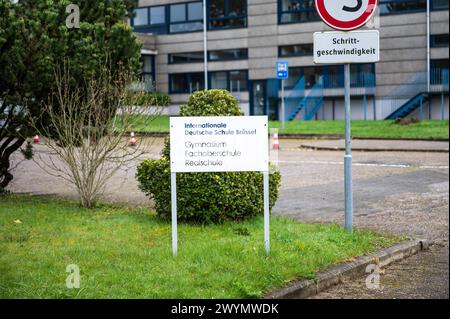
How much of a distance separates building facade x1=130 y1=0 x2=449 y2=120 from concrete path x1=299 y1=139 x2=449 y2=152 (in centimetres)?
1268

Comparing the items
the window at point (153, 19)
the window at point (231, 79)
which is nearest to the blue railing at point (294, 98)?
the window at point (231, 79)

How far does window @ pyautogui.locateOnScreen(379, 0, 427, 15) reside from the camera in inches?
1475

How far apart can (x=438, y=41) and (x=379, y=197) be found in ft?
91.4

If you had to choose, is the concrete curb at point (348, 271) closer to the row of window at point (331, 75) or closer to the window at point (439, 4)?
the window at point (439, 4)

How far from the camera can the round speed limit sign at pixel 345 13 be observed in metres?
7.77

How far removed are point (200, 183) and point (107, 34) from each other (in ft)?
15.8

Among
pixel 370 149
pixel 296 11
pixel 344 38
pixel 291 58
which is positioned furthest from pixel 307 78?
pixel 344 38

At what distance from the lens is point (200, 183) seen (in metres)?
8.25

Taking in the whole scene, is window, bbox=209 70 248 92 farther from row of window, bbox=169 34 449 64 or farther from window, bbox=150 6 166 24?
window, bbox=150 6 166 24

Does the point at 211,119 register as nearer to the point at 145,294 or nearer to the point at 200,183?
the point at 200,183

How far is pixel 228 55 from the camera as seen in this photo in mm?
44562

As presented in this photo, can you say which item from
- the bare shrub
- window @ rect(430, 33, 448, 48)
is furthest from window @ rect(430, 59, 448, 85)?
the bare shrub

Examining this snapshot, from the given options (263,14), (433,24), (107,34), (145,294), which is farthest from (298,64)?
(145,294)

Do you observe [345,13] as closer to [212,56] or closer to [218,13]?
[218,13]
